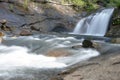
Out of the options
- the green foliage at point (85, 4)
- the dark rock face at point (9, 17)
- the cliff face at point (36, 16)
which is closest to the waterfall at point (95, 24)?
the cliff face at point (36, 16)

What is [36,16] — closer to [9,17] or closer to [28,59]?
[9,17]

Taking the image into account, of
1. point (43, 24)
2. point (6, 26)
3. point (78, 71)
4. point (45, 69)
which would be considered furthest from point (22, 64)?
point (43, 24)

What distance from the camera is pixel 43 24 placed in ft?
63.7

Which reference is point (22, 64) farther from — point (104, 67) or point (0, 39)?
point (0, 39)

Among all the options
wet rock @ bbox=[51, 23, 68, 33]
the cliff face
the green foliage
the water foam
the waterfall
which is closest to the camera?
the water foam

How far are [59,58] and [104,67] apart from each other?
3.26 m

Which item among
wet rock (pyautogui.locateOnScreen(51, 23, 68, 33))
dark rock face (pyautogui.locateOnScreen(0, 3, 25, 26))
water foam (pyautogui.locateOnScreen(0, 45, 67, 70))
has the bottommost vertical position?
wet rock (pyautogui.locateOnScreen(51, 23, 68, 33))

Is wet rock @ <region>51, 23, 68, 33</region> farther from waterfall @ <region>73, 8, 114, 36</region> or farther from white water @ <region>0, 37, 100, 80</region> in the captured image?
white water @ <region>0, 37, 100, 80</region>

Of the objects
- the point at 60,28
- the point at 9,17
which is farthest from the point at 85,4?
the point at 9,17

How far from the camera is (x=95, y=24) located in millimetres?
19188

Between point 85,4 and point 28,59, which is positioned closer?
point 28,59

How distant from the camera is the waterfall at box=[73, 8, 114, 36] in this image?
60.4ft

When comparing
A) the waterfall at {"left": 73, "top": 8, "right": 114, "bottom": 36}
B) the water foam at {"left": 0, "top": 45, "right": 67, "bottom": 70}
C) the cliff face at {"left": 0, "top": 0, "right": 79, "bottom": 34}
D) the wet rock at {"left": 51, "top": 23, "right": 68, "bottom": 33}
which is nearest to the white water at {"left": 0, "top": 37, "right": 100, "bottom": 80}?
the water foam at {"left": 0, "top": 45, "right": 67, "bottom": 70}

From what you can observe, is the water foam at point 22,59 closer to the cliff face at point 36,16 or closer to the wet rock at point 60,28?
the cliff face at point 36,16
